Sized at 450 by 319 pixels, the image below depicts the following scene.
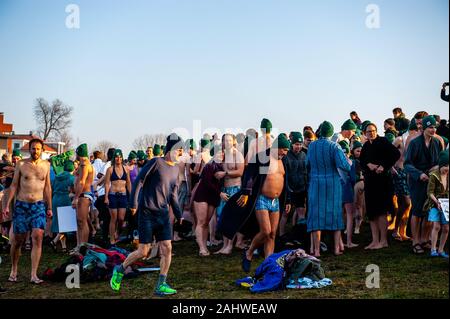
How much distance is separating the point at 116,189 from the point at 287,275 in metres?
5.44

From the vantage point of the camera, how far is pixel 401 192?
9969 mm

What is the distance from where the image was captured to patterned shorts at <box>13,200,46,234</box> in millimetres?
8156

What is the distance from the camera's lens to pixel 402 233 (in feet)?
33.4

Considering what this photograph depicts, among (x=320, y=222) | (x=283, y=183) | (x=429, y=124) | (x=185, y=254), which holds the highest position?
(x=429, y=124)

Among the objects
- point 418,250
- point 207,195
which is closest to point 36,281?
point 207,195

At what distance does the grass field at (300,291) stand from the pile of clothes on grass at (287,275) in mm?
150

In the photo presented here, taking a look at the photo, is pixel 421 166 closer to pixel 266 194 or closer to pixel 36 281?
pixel 266 194

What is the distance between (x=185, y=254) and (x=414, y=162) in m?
4.48

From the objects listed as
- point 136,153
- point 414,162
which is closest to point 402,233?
point 414,162

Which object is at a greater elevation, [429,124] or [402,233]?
[429,124]

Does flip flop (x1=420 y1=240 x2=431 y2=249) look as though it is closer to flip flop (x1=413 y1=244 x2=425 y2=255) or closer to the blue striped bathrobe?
flip flop (x1=413 y1=244 x2=425 y2=255)
